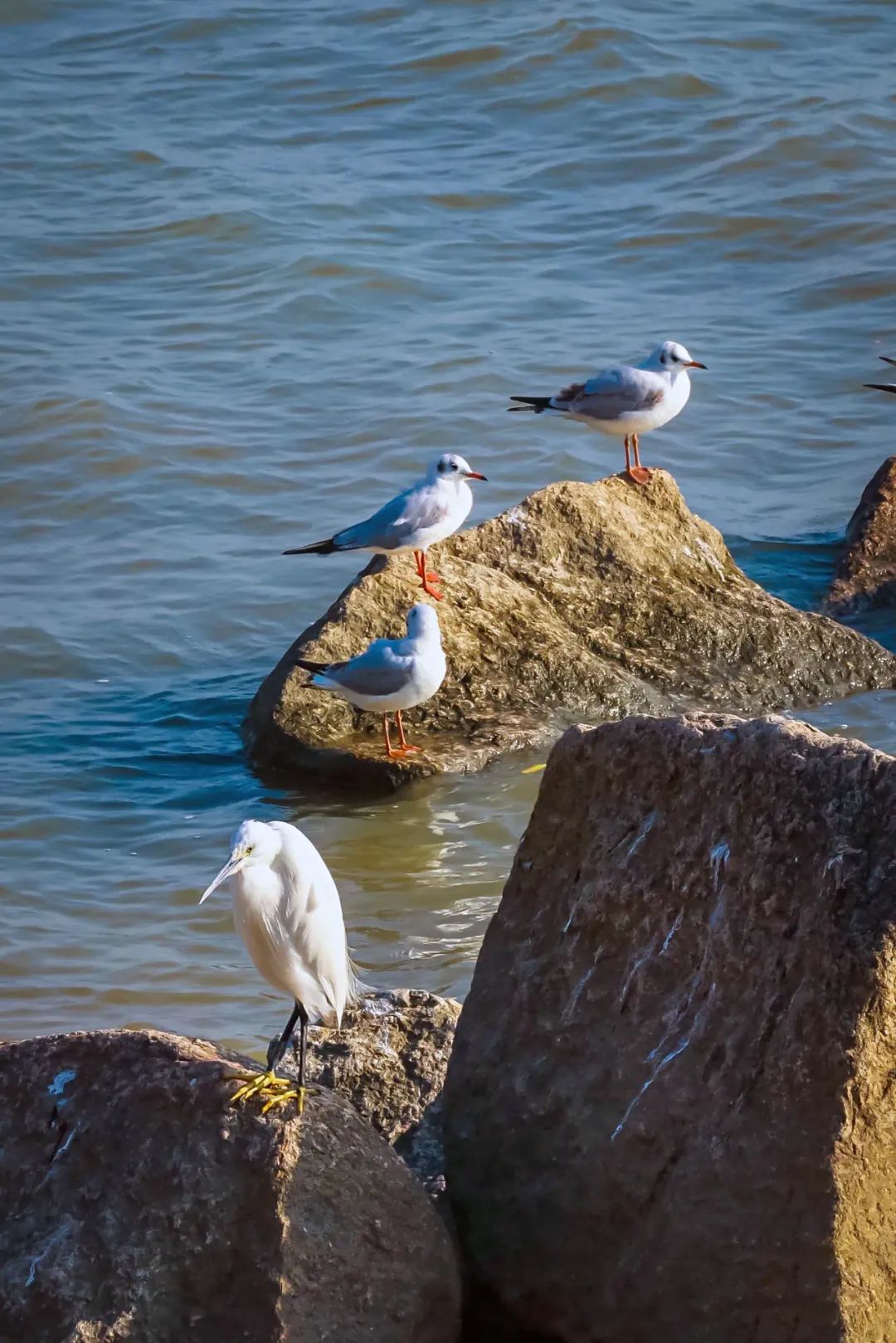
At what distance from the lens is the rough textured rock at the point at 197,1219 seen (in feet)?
10.4

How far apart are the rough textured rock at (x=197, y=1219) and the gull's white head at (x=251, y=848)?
1.35ft

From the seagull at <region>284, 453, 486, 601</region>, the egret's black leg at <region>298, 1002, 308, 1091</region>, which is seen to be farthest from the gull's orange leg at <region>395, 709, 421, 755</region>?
the egret's black leg at <region>298, 1002, 308, 1091</region>

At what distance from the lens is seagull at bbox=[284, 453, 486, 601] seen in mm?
7637

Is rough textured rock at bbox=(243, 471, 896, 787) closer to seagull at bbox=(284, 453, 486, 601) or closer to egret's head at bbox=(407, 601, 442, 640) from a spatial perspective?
seagull at bbox=(284, 453, 486, 601)

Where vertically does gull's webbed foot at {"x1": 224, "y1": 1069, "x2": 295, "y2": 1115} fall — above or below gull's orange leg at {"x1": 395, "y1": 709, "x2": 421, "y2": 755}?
above

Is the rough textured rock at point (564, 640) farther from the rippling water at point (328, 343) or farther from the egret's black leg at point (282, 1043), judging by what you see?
the egret's black leg at point (282, 1043)

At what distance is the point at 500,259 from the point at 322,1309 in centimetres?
1182

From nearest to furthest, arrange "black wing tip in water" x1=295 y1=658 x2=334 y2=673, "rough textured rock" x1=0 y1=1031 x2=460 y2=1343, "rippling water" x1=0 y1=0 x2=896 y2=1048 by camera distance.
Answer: "rough textured rock" x1=0 y1=1031 x2=460 y2=1343 → "rippling water" x1=0 y1=0 x2=896 y2=1048 → "black wing tip in water" x1=295 y1=658 x2=334 y2=673

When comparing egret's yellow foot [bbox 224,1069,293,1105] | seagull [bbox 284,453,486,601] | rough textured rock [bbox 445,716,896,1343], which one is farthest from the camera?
seagull [bbox 284,453,486,601]

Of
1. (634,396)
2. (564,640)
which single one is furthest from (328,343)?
(564,640)

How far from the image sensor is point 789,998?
3104mm

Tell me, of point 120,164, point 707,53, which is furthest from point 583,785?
point 707,53

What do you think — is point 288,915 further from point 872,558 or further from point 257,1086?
point 872,558

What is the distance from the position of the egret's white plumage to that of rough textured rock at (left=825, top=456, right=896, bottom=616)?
545 centimetres
